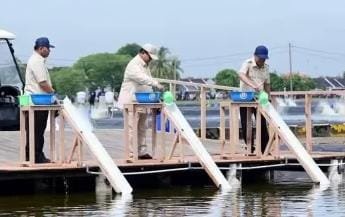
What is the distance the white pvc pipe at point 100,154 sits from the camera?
1423 cm

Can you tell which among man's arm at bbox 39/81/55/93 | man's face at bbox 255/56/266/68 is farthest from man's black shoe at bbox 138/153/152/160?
man's face at bbox 255/56/266/68

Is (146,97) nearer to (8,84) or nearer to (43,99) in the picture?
(43,99)

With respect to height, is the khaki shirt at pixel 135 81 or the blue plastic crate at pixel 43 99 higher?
the khaki shirt at pixel 135 81

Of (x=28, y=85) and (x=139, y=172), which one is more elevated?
(x=28, y=85)

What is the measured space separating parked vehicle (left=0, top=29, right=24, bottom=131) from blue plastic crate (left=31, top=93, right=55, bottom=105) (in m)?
5.66

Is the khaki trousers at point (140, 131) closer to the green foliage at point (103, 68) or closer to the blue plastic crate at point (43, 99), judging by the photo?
the blue plastic crate at point (43, 99)

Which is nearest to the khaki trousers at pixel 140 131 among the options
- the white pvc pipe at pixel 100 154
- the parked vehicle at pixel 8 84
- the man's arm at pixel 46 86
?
the white pvc pipe at pixel 100 154

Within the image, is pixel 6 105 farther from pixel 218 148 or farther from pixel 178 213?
pixel 178 213

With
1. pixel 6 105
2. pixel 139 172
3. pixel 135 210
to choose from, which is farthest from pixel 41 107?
pixel 6 105

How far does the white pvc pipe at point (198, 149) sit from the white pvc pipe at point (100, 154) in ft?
4.10

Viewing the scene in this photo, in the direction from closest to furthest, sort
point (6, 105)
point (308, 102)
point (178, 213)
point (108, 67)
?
Answer: point (178, 213) → point (308, 102) → point (6, 105) → point (108, 67)

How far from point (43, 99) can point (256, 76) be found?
3.65m

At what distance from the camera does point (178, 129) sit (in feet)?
50.6

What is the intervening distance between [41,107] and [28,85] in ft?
1.74
